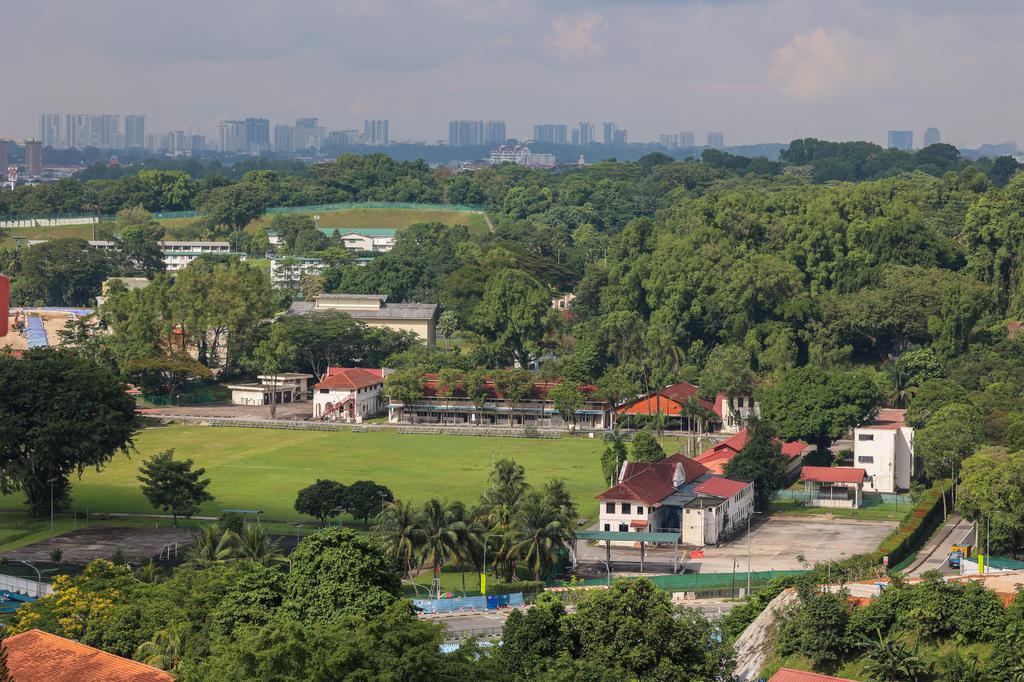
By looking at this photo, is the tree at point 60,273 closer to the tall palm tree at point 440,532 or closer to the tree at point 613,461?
the tree at point 613,461

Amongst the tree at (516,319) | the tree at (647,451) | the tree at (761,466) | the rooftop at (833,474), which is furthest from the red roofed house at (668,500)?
the tree at (516,319)

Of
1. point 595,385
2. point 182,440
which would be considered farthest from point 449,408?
point 182,440

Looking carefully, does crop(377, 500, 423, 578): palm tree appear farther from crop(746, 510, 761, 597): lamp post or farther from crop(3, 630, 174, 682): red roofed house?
crop(3, 630, 174, 682): red roofed house

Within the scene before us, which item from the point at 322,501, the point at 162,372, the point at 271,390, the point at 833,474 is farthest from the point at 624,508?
the point at 162,372

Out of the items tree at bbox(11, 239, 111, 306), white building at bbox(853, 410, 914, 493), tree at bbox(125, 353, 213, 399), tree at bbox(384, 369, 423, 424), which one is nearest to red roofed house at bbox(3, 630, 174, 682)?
white building at bbox(853, 410, 914, 493)

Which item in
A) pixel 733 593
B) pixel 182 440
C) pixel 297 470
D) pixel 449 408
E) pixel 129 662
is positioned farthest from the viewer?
pixel 449 408

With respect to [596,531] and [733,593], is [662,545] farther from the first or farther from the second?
[733,593]
